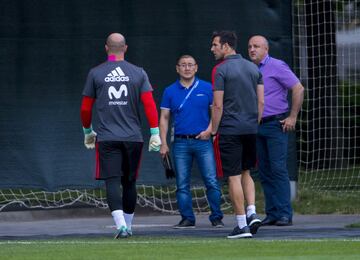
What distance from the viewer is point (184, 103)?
44.1ft

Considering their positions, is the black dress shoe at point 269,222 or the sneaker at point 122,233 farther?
the black dress shoe at point 269,222

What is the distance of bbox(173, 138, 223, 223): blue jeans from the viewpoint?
13414 millimetres

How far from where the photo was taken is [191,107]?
13.4 m

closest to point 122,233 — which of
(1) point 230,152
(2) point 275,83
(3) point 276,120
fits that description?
(1) point 230,152

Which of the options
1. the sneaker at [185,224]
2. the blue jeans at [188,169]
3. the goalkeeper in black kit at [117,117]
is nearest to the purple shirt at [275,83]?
the blue jeans at [188,169]

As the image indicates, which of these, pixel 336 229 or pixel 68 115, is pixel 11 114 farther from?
pixel 336 229

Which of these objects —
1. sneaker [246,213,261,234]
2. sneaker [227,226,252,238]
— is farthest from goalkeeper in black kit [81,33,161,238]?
sneaker [246,213,261,234]

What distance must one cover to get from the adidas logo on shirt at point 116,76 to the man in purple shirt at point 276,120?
80.7 inches

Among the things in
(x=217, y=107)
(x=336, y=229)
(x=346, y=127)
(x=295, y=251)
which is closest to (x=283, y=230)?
(x=336, y=229)

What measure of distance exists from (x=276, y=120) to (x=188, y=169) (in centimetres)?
108

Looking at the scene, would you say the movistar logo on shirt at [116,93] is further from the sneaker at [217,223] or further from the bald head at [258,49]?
the sneaker at [217,223]

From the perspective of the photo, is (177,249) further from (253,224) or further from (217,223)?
(217,223)

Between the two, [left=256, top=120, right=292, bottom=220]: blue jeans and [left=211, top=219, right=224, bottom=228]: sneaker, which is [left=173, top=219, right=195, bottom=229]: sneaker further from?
[left=256, top=120, right=292, bottom=220]: blue jeans

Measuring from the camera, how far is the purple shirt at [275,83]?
13.4 metres
